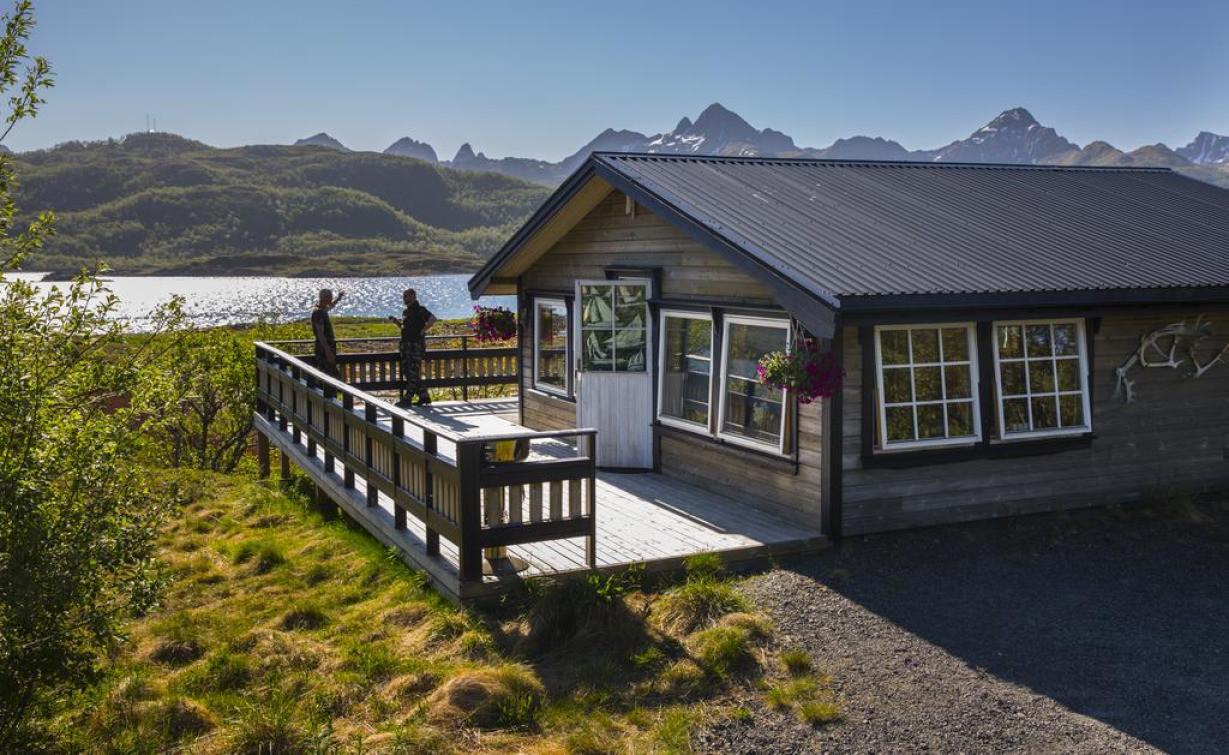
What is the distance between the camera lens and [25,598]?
493 centimetres

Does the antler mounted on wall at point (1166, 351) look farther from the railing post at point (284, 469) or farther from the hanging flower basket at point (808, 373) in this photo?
the railing post at point (284, 469)

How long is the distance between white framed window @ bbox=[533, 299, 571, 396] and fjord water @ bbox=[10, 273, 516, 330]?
2123 inches

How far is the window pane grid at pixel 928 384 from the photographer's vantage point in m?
8.69

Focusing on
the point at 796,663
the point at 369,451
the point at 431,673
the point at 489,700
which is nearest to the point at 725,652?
the point at 796,663

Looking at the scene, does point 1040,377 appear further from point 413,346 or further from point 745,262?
point 413,346

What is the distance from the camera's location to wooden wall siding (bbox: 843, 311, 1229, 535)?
8.62 m

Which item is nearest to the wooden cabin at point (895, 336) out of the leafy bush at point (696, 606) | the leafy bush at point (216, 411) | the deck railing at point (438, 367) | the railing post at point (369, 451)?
the leafy bush at point (696, 606)

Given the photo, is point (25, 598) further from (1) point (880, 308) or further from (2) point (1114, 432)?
(2) point (1114, 432)

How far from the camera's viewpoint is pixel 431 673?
618 cm

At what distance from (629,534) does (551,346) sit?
18.8 ft

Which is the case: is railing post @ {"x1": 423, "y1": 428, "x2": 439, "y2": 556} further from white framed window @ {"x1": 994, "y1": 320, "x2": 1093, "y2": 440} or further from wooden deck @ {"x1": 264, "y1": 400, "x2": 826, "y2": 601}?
white framed window @ {"x1": 994, "y1": 320, "x2": 1093, "y2": 440}

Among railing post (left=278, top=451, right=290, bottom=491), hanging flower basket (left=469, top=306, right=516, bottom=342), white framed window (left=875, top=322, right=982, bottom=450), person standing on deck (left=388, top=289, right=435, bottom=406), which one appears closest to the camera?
Result: white framed window (left=875, top=322, right=982, bottom=450)

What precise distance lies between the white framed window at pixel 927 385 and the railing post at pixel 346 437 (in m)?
4.88

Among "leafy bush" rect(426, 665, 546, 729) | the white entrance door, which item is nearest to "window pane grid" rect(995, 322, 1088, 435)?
the white entrance door
